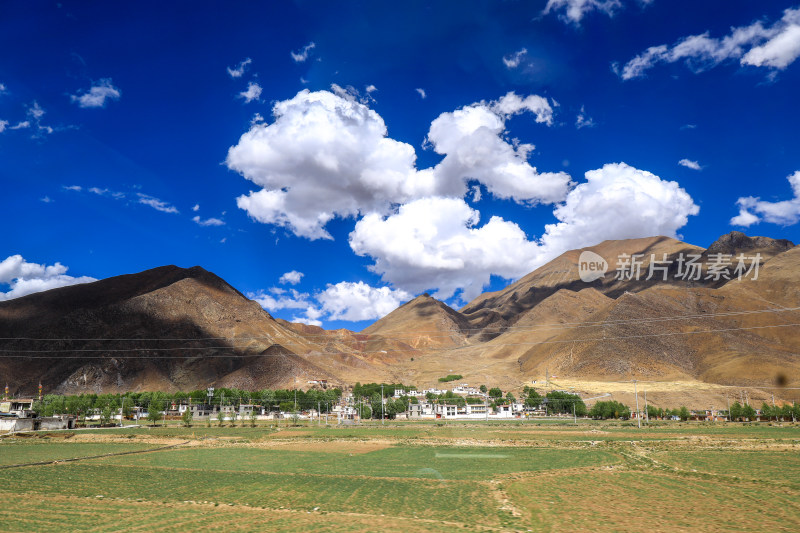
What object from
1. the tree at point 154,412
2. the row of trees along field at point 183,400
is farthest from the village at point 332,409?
the tree at point 154,412

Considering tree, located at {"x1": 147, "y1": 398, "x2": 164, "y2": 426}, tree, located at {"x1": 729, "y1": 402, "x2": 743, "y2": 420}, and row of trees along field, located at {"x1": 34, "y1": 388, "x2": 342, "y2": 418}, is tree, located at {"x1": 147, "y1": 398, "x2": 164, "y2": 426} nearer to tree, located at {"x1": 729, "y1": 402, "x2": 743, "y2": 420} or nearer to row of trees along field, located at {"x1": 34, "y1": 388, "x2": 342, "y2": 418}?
row of trees along field, located at {"x1": 34, "y1": 388, "x2": 342, "y2": 418}

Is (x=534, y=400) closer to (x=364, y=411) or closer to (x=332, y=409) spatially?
(x=364, y=411)

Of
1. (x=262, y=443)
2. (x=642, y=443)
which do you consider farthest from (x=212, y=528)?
(x=642, y=443)

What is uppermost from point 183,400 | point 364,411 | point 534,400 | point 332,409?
point 183,400

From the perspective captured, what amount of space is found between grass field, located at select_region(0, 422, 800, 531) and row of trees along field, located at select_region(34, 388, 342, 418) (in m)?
99.1

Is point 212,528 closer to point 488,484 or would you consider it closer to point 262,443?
point 488,484

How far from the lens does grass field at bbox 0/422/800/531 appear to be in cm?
2248

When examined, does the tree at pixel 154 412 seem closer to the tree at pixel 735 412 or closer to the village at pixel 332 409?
the village at pixel 332 409

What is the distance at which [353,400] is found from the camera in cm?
17412

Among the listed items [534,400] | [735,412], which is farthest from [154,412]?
[735,412]

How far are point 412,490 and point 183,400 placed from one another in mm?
159698

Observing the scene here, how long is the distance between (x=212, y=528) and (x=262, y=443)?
52664mm

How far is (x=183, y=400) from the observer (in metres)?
168

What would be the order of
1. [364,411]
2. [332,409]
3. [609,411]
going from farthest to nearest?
1. [332,409]
2. [364,411]
3. [609,411]
